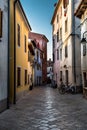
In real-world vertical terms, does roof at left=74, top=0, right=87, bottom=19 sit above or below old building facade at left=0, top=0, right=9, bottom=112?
above

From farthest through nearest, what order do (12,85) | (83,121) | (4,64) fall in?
(12,85) → (4,64) → (83,121)

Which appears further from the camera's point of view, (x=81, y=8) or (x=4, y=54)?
(x=81, y=8)

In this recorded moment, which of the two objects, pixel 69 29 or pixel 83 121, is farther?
pixel 69 29

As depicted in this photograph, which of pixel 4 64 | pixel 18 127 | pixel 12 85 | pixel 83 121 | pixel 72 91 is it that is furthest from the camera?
pixel 72 91

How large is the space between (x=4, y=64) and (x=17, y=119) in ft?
10.9

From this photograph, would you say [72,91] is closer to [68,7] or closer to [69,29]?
[69,29]

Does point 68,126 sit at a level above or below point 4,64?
below

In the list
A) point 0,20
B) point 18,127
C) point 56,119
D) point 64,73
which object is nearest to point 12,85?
point 0,20

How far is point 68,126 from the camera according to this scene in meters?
9.20

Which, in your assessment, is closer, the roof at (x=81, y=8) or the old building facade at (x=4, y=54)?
the old building facade at (x=4, y=54)

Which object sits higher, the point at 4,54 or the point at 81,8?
the point at 81,8

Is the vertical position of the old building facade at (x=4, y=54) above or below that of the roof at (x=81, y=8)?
below

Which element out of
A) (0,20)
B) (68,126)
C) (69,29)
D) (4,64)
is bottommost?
(68,126)

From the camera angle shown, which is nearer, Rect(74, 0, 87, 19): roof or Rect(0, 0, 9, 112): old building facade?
Rect(0, 0, 9, 112): old building facade
